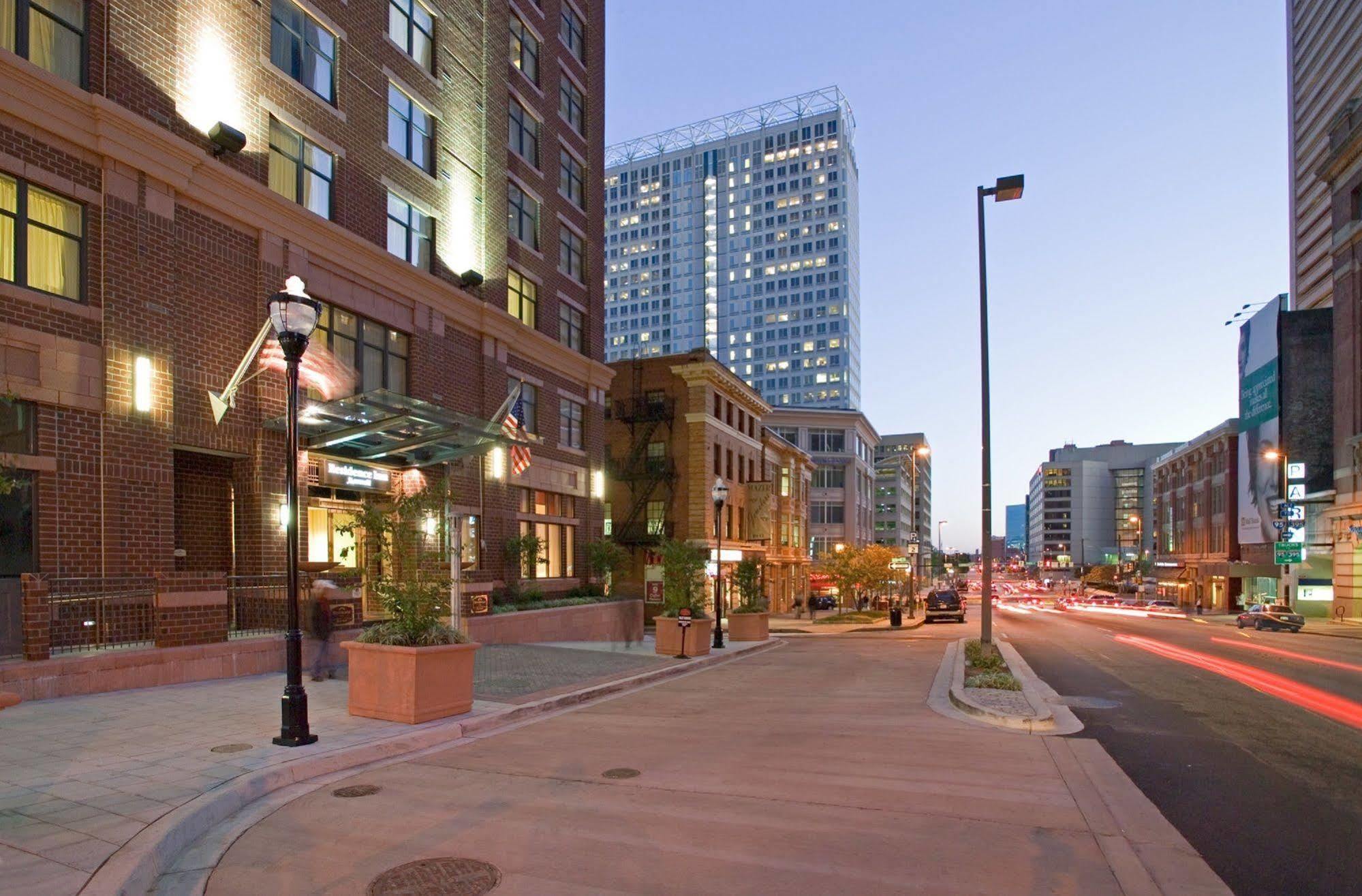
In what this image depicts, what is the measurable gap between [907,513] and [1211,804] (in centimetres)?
14360

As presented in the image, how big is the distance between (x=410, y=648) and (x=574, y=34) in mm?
31400

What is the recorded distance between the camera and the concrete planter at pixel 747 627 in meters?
27.1

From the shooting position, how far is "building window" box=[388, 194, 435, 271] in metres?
23.9

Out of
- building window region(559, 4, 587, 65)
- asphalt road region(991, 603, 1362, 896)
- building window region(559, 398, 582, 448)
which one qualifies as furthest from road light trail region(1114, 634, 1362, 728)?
building window region(559, 4, 587, 65)

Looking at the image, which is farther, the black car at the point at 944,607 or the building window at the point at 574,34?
the black car at the point at 944,607

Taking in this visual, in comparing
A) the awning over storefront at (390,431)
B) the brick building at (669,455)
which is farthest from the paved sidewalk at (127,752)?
the brick building at (669,455)

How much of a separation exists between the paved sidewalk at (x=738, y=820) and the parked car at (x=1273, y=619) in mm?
41270

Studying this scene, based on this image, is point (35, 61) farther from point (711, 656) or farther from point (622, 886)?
point (711, 656)

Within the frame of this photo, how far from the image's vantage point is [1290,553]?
56.7 metres

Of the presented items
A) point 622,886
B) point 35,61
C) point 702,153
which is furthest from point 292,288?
point 702,153

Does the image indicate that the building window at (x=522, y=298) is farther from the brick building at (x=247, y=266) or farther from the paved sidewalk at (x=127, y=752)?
the paved sidewalk at (x=127, y=752)

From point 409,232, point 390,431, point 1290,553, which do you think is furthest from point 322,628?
point 1290,553

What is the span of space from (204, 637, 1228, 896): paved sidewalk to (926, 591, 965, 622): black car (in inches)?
1532

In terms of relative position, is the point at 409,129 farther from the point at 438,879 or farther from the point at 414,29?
the point at 438,879
